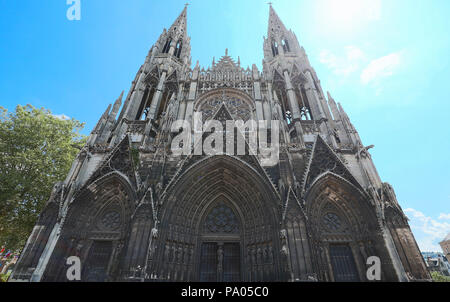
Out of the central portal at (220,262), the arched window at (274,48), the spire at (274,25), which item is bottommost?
the central portal at (220,262)

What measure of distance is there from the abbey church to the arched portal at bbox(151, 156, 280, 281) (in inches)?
2.1

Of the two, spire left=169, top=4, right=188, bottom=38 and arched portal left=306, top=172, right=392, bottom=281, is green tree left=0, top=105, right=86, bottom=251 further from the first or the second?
spire left=169, top=4, right=188, bottom=38

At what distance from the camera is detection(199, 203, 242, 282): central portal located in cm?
1039

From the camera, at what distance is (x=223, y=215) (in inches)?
475

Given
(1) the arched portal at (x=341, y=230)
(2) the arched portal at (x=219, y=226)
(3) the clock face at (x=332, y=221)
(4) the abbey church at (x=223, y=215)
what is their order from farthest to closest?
(3) the clock face at (x=332, y=221) < (2) the arched portal at (x=219, y=226) < (1) the arched portal at (x=341, y=230) < (4) the abbey church at (x=223, y=215)

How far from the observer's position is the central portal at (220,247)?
10.4 metres

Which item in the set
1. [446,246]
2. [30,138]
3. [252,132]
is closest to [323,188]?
[252,132]

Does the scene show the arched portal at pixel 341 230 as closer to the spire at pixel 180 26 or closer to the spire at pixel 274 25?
the spire at pixel 274 25

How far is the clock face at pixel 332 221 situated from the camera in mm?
10837

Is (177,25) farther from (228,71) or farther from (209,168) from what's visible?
(209,168)

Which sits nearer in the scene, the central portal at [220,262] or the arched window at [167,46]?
the central portal at [220,262]

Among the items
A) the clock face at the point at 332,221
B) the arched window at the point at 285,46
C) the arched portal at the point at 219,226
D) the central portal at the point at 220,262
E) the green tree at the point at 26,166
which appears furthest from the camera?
the arched window at the point at 285,46

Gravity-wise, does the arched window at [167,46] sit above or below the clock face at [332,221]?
above

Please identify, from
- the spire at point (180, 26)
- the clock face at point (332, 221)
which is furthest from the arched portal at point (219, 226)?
the spire at point (180, 26)
